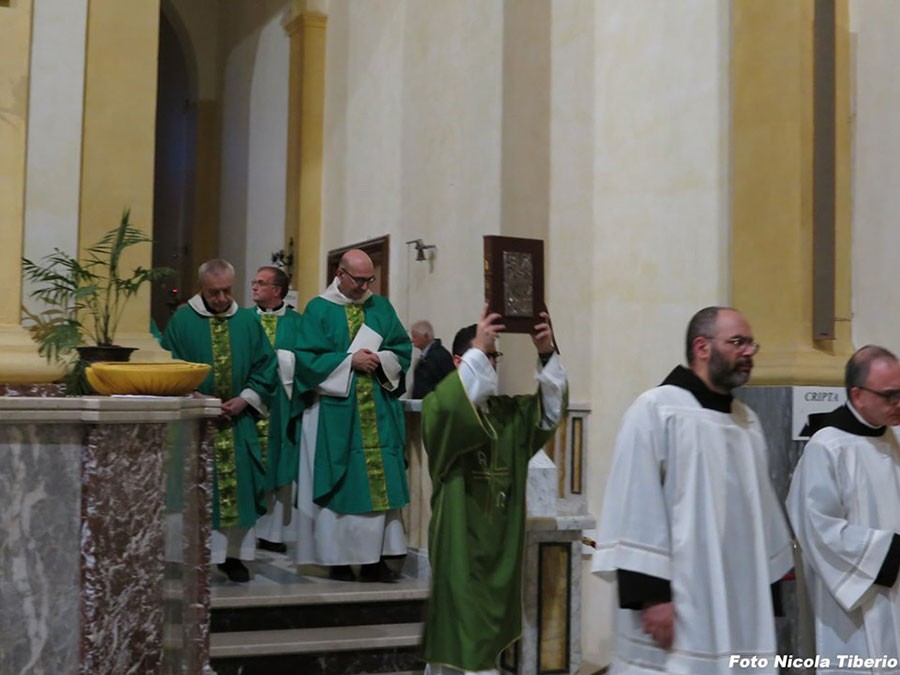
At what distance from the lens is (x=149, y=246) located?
5.22 m

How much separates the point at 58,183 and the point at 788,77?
3.99m

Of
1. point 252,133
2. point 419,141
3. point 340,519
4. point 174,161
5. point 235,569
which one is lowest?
point 235,569

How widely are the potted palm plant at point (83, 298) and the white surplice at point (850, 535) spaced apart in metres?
2.82

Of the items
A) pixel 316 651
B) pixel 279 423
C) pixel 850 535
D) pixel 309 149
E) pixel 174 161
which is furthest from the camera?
pixel 174 161

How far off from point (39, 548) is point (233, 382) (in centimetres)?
257

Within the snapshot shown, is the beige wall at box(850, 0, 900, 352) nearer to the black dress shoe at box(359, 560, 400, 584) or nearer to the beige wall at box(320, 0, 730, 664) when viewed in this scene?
the beige wall at box(320, 0, 730, 664)

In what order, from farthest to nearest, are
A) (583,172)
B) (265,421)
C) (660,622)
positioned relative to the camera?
(583,172) < (265,421) < (660,622)

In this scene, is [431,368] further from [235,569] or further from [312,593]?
[312,593]

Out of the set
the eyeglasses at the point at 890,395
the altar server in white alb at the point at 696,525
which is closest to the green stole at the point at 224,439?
the altar server in white alb at the point at 696,525

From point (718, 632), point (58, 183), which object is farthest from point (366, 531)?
point (718, 632)

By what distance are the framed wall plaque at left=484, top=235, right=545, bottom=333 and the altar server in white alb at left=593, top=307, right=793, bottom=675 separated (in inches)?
32.4

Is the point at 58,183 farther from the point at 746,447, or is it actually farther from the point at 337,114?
the point at 337,114

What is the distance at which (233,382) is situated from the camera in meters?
6.65

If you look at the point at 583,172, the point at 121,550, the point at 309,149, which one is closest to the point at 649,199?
the point at 583,172
